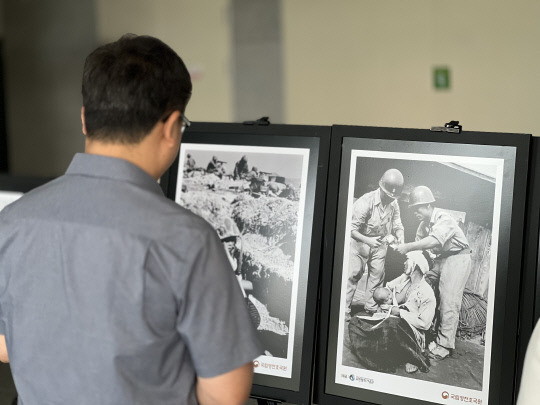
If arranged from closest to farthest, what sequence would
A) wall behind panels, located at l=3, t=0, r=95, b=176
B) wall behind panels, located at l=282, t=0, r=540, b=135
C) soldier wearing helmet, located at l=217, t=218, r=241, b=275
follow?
soldier wearing helmet, located at l=217, t=218, r=241, b=275 → wall behind panels, located at l=282, t=0, r=540, b=135 → wall behind panels, located at l=3, t=0, r=95, b=176

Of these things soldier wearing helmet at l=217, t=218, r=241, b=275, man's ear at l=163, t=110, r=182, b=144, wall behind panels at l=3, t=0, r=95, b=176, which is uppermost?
wall behind panels at l=3, t=0, r=95, b=176

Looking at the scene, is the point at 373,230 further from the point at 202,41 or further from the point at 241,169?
the point at 202,41

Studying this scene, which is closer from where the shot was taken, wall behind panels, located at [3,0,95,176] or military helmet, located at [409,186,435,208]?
military helmet, located at [409,186,435,208]

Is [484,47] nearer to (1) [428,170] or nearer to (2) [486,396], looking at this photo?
(1) [428,170]

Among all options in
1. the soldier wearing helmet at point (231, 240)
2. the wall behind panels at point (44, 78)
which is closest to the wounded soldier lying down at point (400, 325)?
the soldier wearing helmet at point (231, 240)

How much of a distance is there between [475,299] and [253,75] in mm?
3281

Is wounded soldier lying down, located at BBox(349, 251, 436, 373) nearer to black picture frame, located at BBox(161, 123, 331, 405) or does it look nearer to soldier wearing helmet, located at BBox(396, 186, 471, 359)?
soldier wearing helmet, located at BBox(396, 186, 471, 359)

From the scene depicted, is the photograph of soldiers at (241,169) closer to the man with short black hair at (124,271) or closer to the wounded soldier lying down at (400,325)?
the wounded soldier lying down at (400,325)

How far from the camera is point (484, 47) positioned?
3.88m

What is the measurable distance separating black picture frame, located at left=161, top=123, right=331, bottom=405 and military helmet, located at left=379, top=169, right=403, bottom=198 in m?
A: 0.16

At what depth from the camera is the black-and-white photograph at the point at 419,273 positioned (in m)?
1.53

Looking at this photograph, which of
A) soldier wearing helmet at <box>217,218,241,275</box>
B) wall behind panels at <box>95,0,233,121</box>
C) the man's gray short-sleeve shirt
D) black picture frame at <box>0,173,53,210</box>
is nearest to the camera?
the man's gray short-sleeve shirt

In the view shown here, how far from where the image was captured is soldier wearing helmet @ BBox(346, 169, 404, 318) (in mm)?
1635

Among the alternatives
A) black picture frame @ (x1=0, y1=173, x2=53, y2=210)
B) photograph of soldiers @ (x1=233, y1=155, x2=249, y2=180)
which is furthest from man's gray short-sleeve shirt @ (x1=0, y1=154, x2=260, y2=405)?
black picture frame @ (x1=0, y1=173, x2=53, y2=210)
